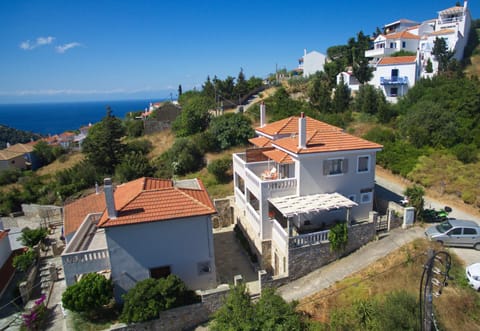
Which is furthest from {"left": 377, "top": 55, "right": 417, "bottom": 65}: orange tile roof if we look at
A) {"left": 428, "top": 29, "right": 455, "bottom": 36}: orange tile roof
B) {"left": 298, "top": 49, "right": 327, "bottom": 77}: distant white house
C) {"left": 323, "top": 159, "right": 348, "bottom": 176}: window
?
{"left": 323, "top": 159, "right": 348, "bottom": 176}: window

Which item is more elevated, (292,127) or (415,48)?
(415,48)

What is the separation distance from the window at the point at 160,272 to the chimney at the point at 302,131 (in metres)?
11.0

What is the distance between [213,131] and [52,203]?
23908 millimetres

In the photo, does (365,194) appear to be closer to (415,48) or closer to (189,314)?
(189,314)

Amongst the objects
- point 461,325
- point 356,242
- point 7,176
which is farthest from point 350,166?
point 7,176

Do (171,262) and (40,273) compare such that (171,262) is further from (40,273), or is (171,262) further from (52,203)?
(52,203)

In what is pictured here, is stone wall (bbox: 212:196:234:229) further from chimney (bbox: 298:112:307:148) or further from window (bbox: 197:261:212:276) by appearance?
chimney (bbox: 298:112:307:148)

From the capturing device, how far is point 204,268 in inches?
687

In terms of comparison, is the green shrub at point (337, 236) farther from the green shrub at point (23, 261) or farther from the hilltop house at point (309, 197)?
the green shrub at point (23, 261)

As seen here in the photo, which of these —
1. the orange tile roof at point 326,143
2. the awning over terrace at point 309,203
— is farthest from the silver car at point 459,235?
the orange tile roof at point 326,143

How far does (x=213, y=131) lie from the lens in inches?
1684

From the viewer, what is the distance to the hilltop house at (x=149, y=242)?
15.6m

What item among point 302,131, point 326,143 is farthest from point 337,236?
point 302,131

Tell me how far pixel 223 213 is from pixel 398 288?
53.2 ft
